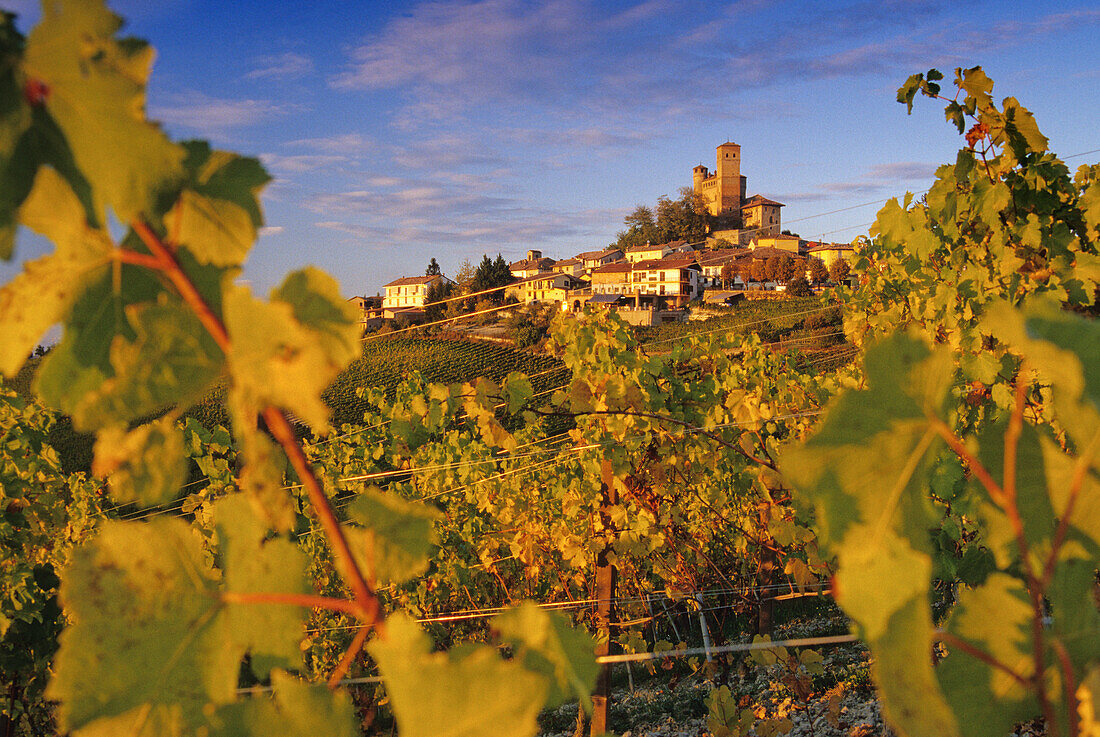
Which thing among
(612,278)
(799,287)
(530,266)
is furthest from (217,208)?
(530,266)

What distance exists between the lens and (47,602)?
15.1 ft

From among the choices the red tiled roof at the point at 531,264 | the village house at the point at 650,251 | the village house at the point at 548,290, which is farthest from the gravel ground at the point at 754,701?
the red tiled roof at the point at 531,264

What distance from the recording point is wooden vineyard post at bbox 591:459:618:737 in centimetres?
409

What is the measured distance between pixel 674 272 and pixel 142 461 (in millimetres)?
46965

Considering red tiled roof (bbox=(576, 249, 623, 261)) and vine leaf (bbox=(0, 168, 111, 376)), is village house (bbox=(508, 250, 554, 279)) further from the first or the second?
vine leaf (bbox=(0, 168, 111, 376))

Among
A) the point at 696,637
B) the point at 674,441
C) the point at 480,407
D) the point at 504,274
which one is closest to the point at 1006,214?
the point at 674,441

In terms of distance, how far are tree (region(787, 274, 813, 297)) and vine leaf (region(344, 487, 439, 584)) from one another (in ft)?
156

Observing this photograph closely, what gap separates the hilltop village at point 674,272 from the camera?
4288cm

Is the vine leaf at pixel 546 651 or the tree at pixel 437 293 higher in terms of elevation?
the tree at pixel 437 293

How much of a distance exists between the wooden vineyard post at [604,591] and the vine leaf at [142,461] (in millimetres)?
3874

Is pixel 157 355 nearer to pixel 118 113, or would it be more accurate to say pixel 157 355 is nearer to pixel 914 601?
pixel 118 113

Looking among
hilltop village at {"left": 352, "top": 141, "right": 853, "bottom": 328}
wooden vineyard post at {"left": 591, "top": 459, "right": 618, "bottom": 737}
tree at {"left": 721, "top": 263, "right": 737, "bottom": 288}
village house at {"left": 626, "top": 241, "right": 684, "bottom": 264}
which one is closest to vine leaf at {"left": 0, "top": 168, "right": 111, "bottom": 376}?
wooden vineyard post at {"left": 591, "top": 459, "right": 618, "bottom": 737}

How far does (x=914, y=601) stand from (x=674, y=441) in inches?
157

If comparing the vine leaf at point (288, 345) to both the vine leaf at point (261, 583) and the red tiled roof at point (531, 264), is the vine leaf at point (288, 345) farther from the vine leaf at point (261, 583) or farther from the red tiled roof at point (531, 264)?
the red tiled roof at point (531, 264)
